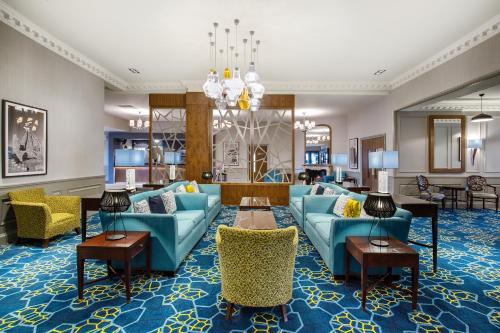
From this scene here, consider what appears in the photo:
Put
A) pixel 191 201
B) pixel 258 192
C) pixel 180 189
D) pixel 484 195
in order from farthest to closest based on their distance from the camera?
pixel 258 192 < pixel 484 195 < pixel 180 189 < pixel 191 201

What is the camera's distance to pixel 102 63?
18.7ft

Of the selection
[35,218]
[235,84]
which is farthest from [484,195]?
[35,218]

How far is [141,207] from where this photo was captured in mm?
3398

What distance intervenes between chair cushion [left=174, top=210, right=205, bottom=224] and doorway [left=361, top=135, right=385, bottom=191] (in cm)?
587

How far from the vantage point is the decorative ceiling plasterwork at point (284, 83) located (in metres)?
3.91

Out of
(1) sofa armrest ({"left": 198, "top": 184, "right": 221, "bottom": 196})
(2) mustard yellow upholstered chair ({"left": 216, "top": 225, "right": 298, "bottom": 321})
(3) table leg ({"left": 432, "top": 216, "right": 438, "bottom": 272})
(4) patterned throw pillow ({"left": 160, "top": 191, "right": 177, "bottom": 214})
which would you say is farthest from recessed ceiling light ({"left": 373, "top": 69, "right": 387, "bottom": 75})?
(2) mustard yellow upholstered chair ({"left": 216, "top": 225, "right": 298, "bottom": 321})

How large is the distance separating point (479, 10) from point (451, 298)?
3.69 metres

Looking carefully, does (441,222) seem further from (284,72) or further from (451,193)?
(284,72)

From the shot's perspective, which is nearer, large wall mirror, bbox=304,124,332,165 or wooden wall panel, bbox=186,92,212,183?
wooden wall panel, bbox=186,92,212,183

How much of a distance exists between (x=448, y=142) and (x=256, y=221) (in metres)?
6.89

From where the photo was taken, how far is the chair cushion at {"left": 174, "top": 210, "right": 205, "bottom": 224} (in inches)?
149

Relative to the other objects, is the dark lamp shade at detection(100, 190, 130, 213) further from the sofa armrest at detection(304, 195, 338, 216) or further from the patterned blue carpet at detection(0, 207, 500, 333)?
the sofa armrest at detection(304, 195, 338, 216)

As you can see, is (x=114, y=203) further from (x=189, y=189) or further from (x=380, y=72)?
(x=380, y=72)

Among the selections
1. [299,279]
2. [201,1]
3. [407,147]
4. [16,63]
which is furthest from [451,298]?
[16,63]
